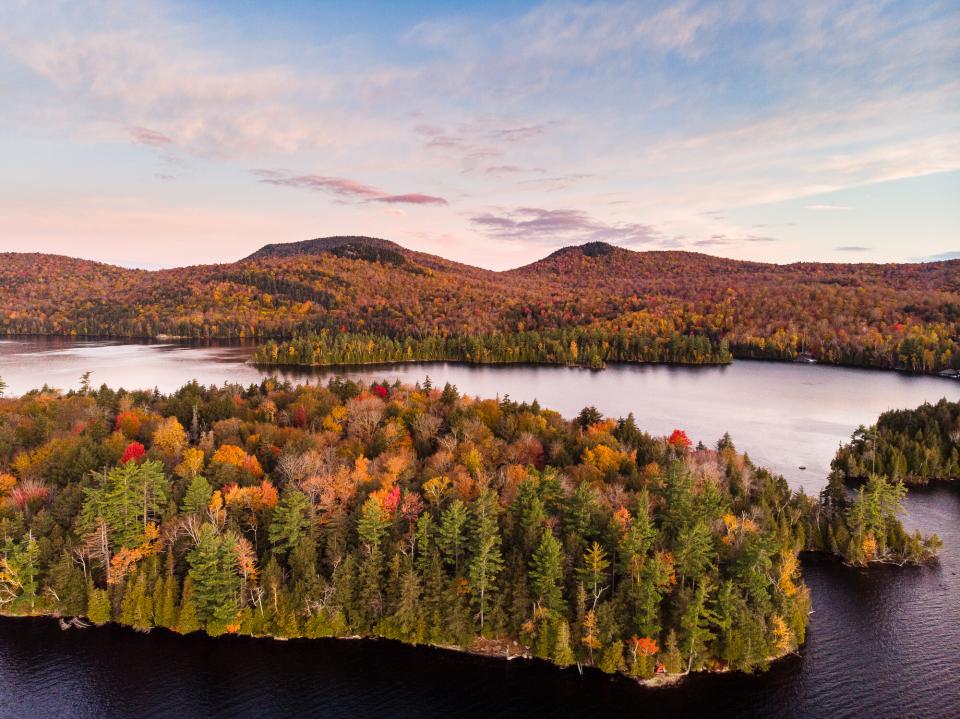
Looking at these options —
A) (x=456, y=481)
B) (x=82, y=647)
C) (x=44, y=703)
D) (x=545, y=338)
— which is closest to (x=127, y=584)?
(x=82, y=647)

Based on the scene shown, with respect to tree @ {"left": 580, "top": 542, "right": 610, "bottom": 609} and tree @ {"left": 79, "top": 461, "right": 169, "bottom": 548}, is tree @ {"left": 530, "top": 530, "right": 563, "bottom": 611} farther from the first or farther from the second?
tree @ {"left": 79, "top": 461, "right": 169, "bottom": 548}

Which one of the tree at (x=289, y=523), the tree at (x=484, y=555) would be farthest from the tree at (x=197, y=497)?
the tree at (x=484, y=555)

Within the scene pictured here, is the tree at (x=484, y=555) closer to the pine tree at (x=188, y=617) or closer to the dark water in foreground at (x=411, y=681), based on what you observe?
the dark water in foreground at (x=411, y=681)

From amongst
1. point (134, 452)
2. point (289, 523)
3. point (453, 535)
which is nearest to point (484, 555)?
point (453, 535)

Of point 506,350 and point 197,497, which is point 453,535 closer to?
point 197,497

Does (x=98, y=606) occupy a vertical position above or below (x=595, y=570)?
below

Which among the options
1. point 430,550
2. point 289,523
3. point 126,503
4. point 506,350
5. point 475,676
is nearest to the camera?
point 475,676
